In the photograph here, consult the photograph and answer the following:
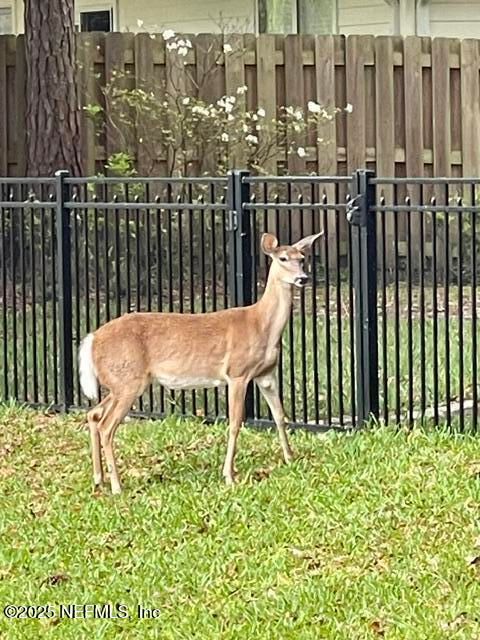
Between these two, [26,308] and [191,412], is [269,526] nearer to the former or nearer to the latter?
[191,412]

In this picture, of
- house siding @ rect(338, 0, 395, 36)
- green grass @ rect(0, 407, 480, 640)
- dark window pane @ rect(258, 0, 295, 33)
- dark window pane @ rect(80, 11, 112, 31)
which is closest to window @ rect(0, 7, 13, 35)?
dark window pane @ rect(80, 11, 112, 31)

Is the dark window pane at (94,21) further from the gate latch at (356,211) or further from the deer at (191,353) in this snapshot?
the deer at (191,353)

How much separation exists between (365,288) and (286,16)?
1146 cm

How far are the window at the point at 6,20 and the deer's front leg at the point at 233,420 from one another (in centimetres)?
1422

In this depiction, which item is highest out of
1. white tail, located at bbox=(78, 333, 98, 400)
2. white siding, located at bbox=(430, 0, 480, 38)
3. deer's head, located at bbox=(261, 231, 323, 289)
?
white siding, located at bbox=(430, 0, 480, 38)

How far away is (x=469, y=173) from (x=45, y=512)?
34.9 feet

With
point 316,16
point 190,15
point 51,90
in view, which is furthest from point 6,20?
point 51,90

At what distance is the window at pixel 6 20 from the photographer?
21.6 meters

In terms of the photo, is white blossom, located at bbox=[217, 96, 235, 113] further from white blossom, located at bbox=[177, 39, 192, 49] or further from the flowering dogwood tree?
white blossom, located at bbox=[177, 39, 192, 49]

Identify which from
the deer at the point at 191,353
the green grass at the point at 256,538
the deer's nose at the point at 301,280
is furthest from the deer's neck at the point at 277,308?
the green grass at the point at 256,538

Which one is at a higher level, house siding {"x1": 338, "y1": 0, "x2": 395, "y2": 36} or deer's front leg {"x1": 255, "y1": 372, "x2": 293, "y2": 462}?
house siding {"x1": 338, "y1": 0, "x2": 395, "y2": 36}

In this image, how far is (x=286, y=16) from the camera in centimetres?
1988

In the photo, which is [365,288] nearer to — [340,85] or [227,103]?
[227,103]

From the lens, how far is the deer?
→ 814 centimetres
